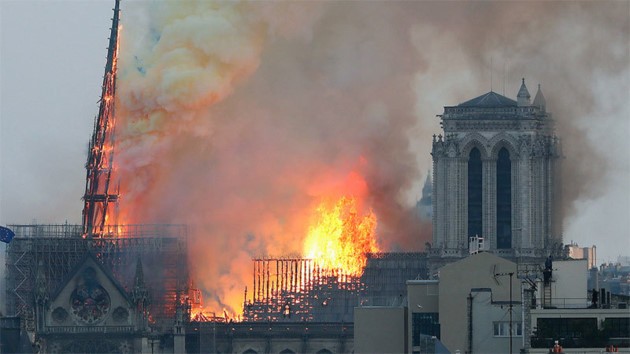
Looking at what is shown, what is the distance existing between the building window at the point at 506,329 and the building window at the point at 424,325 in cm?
373

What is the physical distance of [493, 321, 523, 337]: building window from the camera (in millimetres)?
129375

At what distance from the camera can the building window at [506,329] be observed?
129 metres

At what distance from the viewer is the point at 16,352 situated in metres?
160

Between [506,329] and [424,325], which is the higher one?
[424,325]

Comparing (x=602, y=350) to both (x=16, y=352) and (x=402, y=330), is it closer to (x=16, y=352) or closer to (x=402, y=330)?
(x=402, y=330)

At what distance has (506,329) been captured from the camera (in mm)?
130125

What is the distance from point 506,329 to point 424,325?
845cm

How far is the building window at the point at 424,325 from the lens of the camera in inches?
5325

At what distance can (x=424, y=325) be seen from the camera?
453ft

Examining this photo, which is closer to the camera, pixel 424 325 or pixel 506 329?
pixel 506 329

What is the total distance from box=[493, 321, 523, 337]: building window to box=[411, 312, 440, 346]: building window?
3.73 metres

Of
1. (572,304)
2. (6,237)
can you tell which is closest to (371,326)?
(572,304)

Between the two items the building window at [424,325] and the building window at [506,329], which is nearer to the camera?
the building window at [506,329]

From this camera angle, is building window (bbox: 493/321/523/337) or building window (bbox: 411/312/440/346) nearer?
building window (bbox: 493/321/523/337)
